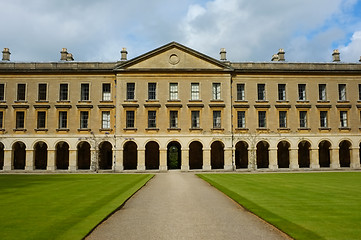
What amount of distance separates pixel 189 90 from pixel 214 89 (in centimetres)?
282

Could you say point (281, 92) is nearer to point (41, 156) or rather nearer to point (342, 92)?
point (342, 92)

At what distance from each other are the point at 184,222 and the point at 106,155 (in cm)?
3038

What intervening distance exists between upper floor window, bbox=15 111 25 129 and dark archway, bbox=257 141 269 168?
2683 cm

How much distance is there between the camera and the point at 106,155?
37812 millimetres

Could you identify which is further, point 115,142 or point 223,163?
point 223,163

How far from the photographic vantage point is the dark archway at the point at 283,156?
38281mm

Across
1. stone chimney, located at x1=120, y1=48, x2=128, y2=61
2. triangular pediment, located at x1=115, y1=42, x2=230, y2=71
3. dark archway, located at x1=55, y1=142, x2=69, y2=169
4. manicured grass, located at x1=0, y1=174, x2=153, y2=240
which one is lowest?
manicured grass, located at x1=0, y1=174, x2=153, y2=240

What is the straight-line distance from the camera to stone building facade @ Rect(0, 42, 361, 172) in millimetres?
35156

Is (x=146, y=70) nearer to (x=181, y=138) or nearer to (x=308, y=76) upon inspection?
(x=181, y=138)

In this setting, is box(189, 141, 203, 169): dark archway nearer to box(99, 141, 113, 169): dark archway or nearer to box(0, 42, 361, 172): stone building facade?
box(0, 42, 361, 172): stone building facade

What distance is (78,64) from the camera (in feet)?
119

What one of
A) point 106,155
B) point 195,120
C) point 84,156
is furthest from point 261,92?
point 84,156

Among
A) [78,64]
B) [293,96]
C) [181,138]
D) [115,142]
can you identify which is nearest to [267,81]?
[293,96]

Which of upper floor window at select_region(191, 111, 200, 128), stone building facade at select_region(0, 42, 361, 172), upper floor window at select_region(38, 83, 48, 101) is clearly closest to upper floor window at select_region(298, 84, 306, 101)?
stone building facade at select_region(0, 42, 361, 172)
